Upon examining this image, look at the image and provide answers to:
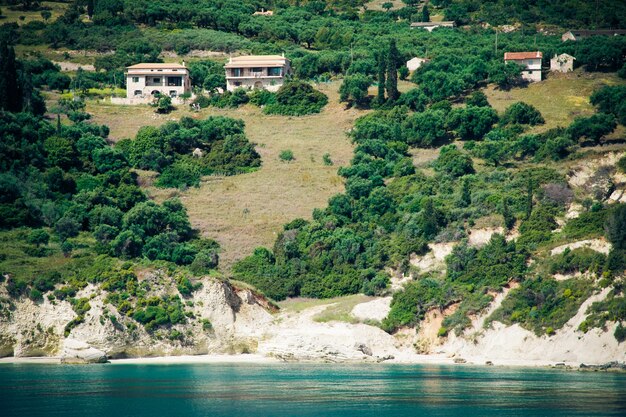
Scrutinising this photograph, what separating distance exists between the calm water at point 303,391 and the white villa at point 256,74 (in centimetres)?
8895

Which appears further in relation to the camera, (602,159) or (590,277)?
(602,159)

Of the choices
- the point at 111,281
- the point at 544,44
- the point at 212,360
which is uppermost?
the point at 544,44

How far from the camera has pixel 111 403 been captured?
67062 millimetres

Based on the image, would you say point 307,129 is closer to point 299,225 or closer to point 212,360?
point 299,225

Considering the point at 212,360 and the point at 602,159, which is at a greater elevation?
the point at 602,159

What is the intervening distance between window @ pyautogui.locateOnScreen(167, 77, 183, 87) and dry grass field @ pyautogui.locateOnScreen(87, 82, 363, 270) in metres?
7.13

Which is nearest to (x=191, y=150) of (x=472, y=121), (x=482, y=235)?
(x=472, y=121)

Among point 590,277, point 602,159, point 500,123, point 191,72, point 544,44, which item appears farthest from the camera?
point 544,44

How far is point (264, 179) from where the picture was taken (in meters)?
140

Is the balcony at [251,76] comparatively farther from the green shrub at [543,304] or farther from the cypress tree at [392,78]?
the green shrub at [543,304]

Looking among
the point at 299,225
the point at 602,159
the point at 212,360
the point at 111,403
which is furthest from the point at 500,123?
the point at 111,403

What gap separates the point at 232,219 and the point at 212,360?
110 feet

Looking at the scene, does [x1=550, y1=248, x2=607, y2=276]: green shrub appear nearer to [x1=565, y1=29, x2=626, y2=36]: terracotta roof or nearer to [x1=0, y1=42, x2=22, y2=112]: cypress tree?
[x1=0, y1=42, x2=22, y2=112]: cypress tree

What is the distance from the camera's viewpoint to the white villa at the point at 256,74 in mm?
173625
